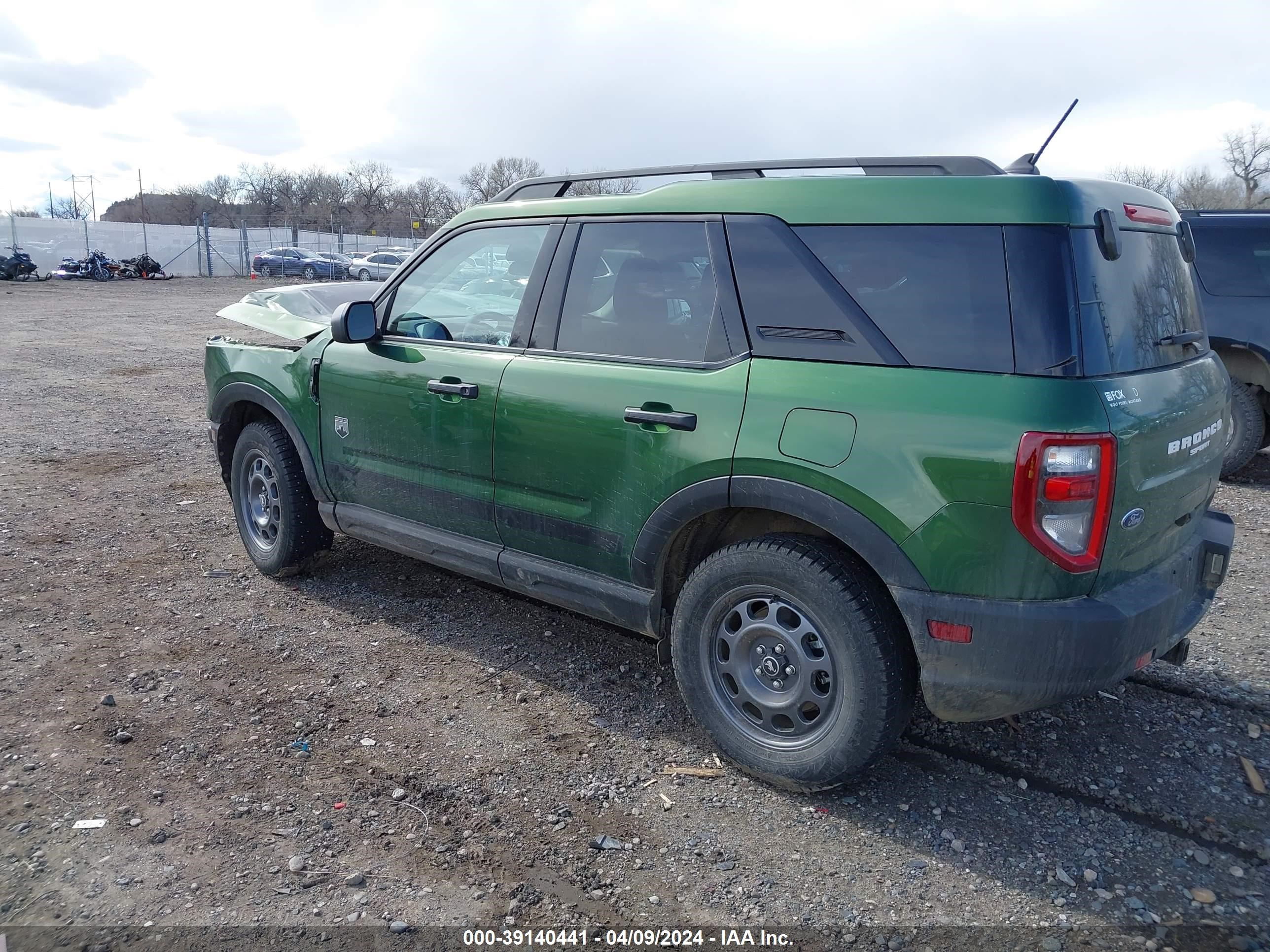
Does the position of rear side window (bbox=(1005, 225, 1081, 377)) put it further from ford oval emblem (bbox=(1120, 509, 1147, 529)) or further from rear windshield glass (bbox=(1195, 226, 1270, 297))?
rear windshield glass (bbox=(1195, 226, 1270, 297))

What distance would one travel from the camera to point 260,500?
5207 mm

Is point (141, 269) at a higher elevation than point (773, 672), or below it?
higher

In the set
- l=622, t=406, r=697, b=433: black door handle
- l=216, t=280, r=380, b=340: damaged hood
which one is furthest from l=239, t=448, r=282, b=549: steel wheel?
l=622, t=406, r=697, b=433: black door handle

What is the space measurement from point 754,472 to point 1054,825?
1477mm

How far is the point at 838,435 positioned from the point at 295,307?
6.18 m

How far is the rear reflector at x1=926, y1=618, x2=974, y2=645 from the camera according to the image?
271 centimetres

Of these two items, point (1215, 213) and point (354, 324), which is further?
point (1215, 213)

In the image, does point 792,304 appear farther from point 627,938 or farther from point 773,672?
point 627,938

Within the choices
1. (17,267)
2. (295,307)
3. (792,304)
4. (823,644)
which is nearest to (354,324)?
(792,304)

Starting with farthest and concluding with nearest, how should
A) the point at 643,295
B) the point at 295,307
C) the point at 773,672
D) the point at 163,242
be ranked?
1. the point at 163,242
2. the point at 295,307
3. the point at 643,295
4. the point at 773,672

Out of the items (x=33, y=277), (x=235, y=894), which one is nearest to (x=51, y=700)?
(x=235, y=894)

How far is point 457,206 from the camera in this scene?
51.6 metres

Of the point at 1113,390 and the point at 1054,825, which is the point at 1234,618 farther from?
the point at 1113,390

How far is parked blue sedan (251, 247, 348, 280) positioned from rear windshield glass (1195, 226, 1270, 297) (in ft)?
128
